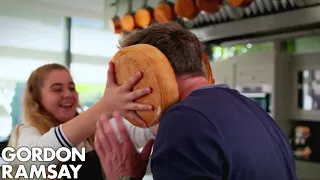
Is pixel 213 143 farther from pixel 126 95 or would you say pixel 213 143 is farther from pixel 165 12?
pixel 165 12

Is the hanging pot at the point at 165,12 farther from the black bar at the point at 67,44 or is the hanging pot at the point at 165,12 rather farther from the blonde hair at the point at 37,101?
the black bar at the point at 67,44

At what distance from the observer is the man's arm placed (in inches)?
28.2

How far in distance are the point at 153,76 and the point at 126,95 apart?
10 centimetres

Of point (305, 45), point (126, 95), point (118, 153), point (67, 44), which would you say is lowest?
point (118, 153)

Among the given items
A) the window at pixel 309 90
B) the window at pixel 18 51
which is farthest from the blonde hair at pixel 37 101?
the window at pixel 18 51

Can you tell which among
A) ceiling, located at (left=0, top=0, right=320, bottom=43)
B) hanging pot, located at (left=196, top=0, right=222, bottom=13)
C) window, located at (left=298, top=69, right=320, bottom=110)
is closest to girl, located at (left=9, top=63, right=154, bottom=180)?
hanging pot, located at (left=196, top=0, right=222, bottom=13)

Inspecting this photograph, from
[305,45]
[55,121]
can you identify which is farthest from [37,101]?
[305,45]

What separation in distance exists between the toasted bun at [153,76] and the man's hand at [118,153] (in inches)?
3.1

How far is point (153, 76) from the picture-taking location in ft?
2.59

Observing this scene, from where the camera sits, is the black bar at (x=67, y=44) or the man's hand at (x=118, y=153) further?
the black bar at (x=67, y=44)

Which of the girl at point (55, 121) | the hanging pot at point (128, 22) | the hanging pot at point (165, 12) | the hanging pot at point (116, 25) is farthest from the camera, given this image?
the hanging pot at point (116, 25)

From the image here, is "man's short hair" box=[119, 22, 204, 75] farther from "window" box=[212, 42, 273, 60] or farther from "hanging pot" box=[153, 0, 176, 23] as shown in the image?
"window" box=[212, 42, 273, 60]

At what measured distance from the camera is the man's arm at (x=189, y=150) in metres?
0.72

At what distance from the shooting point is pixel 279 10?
193cm
